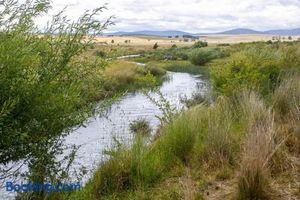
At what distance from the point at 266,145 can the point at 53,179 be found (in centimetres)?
267

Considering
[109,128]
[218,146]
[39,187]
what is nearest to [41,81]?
[39,187]

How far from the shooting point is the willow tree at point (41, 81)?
14.1 feet

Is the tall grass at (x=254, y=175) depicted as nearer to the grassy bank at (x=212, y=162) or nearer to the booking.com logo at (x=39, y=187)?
the grassy bank at (x=212, y=162)

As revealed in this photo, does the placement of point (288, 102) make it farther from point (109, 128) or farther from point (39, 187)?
point (109, 128)

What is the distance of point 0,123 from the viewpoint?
4000 millimetres

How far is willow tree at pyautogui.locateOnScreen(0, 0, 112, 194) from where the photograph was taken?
14.1ft

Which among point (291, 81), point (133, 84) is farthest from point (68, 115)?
point (133, 84)

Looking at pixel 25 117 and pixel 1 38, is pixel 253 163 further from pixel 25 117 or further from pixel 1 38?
pixel 1 38

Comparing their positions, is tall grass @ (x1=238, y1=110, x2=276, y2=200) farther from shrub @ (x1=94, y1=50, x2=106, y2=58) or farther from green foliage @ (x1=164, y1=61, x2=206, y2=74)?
green foliage @ (x1=164, y1=61, x2=206, y2=74)

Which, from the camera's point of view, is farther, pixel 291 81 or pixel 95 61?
pixel 291 81

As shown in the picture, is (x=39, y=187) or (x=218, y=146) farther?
(x=218, y=146)

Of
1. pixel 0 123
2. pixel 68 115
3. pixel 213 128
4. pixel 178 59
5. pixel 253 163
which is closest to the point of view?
pixel 0 123

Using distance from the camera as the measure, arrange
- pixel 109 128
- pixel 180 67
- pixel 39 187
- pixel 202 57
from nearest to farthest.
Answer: pixel 39 187, pixel 109 128, pixel 180 67, pixel 202 57

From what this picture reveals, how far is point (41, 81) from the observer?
469cm
